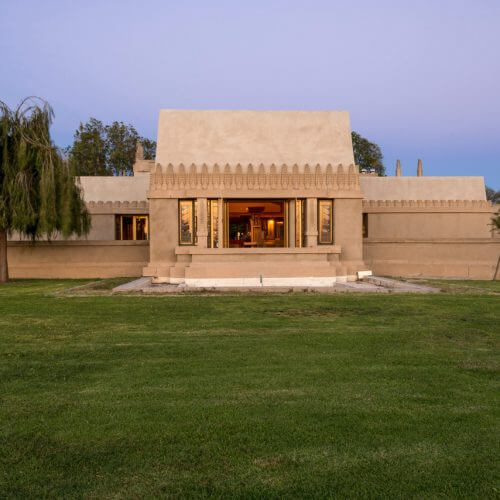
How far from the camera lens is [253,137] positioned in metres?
25.2

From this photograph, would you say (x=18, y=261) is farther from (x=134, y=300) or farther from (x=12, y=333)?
(x=12, y=333)

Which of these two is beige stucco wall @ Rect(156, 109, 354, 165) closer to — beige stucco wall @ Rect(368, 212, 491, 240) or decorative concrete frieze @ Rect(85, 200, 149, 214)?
decorative concrete frieze @ Rect(85, 200, 149, 214)

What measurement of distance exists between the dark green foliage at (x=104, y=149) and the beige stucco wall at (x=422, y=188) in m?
35.5

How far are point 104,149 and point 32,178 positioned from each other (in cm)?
3974

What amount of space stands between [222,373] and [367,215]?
2526 centimetres

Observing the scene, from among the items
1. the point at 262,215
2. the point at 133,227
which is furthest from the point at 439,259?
the point at 133,227

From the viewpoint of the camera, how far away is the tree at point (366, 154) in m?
62.6

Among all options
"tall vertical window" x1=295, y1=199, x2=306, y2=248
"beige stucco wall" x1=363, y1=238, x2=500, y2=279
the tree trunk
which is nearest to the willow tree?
the tree trunk

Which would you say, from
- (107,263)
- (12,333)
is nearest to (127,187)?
(107,263)

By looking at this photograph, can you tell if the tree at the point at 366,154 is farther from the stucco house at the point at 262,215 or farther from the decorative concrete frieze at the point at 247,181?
the decorative concrete frieze at the point at 247,181

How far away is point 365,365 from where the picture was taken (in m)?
6.93

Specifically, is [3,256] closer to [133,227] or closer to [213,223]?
[133,227]

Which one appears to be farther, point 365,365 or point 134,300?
point 134,300

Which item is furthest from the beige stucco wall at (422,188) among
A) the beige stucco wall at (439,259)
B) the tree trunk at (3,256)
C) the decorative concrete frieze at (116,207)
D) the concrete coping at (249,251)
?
the tree trunk at (3,256)
